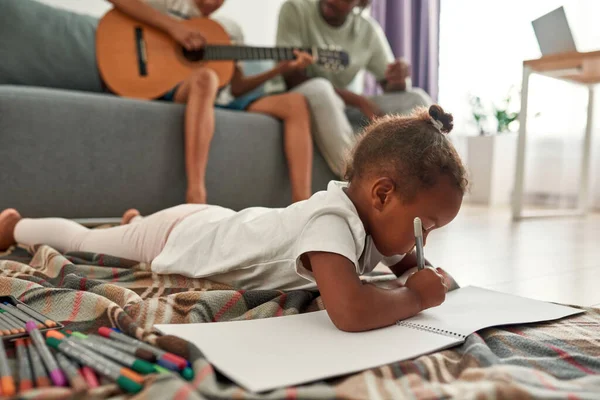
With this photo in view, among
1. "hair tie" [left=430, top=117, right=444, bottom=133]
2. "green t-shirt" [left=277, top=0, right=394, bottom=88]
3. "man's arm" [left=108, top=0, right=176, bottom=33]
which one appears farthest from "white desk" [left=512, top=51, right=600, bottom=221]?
"hair tie" [left=430, top=117, right=444, bottom=133]

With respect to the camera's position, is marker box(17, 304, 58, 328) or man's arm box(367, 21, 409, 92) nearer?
marker box(17, 304, 58, 328)

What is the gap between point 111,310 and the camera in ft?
2.18

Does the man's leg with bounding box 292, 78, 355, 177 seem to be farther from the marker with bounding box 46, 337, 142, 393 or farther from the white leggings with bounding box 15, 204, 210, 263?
the marker with bounding box 46, 337, 142, 393

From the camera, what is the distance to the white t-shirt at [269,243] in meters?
0.72

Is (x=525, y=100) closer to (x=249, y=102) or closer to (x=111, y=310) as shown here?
(x=249, y=102)

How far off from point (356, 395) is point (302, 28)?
210 cm

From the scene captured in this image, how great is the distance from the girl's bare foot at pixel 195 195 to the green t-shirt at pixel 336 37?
853mm

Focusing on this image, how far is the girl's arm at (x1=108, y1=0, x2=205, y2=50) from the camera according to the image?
1.88 metres

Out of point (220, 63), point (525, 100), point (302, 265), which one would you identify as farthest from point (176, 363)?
point (525, 100)

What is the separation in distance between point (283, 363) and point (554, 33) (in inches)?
91.6

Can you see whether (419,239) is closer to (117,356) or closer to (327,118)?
(117,356)

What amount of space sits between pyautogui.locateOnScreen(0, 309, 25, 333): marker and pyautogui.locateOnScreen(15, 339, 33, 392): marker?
3 cm

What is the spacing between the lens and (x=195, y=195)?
175 cm

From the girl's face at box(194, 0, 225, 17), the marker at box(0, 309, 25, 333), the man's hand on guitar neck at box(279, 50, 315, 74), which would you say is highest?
the girl's face at box(194, 0, 225, 17)
